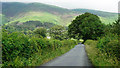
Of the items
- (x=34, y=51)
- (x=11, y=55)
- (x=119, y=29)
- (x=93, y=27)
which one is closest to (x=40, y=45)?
(x=34, y=51)

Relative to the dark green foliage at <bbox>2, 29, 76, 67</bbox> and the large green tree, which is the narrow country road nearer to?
the dark green foliage at <bbox>2, 29, 76, 67</bbox>

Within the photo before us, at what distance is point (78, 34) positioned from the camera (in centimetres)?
6425

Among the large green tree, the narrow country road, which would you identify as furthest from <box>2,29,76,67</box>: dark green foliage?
the large green tree

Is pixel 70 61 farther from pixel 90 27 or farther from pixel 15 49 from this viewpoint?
pixel 90 27

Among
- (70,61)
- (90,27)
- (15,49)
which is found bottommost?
(90,27)

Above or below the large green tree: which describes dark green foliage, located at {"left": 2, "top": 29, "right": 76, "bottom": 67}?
above

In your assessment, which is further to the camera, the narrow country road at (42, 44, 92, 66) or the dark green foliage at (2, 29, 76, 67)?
the narrow country road at (42, 44, 92, 66)

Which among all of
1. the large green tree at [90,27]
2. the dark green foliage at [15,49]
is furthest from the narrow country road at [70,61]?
the large green tree at [90,27]

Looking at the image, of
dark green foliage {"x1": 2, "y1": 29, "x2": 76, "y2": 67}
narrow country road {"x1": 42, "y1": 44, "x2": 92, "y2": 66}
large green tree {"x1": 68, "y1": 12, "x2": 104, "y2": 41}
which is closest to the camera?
dark green foliage {"x1": 2, "y1": 29, "x2": 76, "y2": 67}

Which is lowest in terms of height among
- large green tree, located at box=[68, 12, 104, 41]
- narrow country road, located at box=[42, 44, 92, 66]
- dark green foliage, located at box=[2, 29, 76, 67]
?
large green tree, located at box=[68, 12, 104, 41]

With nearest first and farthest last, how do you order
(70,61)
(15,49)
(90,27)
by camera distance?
(15,49) → (70,61) → (90,27)

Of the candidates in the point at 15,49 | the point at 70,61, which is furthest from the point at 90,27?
the point at 15,49

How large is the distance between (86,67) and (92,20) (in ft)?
163

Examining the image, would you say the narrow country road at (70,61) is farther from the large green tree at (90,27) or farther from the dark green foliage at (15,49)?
the large green tree at (90,27)
